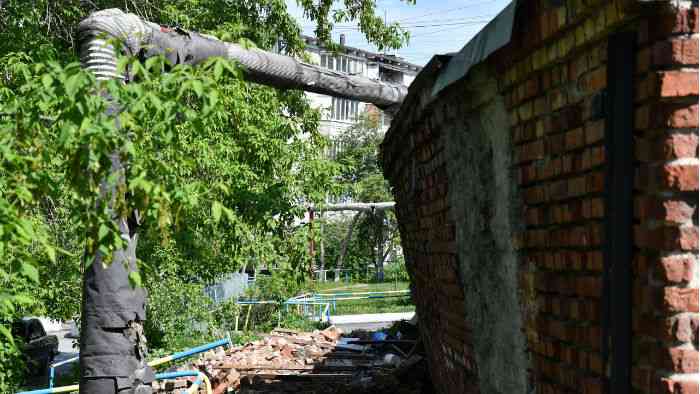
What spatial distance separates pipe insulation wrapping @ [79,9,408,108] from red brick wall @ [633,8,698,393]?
2.33 metres

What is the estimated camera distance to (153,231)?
362 centimetres

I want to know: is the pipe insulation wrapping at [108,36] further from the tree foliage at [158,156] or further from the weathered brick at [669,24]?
the weathered brick at [669,24]

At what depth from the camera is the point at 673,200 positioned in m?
2.25

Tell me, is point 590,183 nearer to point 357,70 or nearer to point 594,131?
point 594,131

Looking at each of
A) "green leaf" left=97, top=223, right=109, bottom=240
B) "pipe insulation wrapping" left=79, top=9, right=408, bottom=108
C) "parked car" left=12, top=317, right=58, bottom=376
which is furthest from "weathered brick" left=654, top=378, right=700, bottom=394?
"parked car" left=12, top=317, right=58, bottom=376

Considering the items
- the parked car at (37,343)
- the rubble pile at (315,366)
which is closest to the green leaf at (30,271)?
the rubble pile at (315,366)

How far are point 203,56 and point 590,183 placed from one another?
14.2ft

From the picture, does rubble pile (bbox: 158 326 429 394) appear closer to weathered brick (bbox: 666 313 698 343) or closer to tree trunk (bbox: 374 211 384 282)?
weathered brick (bbox: 666 313 698 343)

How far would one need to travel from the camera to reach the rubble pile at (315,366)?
1062 cm

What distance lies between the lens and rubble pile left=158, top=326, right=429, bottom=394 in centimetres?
1062

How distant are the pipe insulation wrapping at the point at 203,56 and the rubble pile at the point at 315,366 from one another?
3.62 meters

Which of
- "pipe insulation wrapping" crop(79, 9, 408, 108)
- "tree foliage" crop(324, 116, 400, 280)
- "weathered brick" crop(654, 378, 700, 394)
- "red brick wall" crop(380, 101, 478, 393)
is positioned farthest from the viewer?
"tree foliage" crop(324, 116, 400, 280)

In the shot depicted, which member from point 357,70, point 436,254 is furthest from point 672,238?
point 357,70

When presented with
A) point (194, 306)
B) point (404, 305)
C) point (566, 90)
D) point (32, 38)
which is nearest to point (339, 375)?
point (194, 306)
